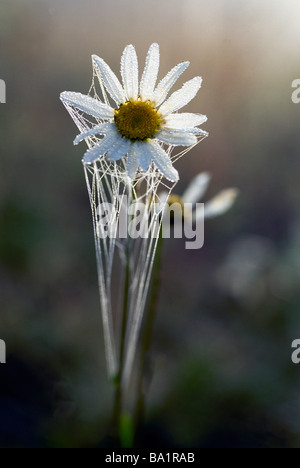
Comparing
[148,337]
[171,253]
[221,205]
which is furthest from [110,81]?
[171,253]

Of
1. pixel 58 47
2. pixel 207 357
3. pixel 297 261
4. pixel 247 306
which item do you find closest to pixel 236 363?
pixel 207 357

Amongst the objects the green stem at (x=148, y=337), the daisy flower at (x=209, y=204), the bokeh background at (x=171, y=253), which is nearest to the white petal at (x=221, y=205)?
the daisy flower at (x=209, y=204)

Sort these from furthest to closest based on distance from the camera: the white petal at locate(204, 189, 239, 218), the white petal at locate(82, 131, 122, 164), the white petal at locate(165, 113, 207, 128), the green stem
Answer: the white petal at locate(204, 189, 239, 218) < the green stem < the white petal at locate(165, 113, 207, 128) < the white petal at locate(82, 131, 122, 164)

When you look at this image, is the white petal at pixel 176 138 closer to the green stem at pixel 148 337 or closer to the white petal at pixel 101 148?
the white petal at pixel 101 148

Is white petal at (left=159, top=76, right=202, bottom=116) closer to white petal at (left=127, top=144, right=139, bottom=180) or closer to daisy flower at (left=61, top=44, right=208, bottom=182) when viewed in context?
daisy flower at (left=61, top=44, right=208, bottom=182)

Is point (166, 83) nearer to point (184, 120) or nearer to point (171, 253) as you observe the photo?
point (184, 120)

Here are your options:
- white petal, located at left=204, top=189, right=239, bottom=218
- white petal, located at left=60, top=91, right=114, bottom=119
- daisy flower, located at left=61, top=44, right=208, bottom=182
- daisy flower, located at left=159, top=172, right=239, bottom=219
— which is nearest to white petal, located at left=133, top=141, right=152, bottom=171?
daisy flower, located at left=61, top=44, right=208, bottom=182

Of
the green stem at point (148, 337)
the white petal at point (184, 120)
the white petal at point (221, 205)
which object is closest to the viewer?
the white petal at point (184, 120)
